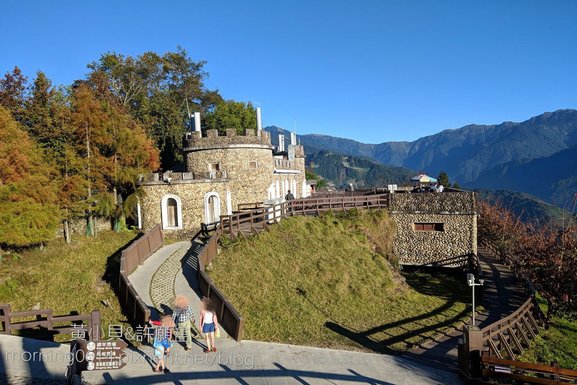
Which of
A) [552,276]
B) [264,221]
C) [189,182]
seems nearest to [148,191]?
[189,182]

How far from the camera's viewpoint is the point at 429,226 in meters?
26.7

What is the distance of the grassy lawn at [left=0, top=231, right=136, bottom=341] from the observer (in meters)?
14.6

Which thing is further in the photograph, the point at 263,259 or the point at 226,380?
the point at 263,259

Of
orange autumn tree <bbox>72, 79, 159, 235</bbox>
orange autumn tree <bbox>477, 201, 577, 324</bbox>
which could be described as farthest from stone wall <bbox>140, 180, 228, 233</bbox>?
orange autumn tree <bbox>477, 201, 577, 324</bbox>

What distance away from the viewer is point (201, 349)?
10938 millimetres

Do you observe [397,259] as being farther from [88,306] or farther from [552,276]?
[88,306]

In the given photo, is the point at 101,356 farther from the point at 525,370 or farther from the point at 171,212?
the point at 171,212

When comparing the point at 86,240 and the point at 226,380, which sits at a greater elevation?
the point at 86,240

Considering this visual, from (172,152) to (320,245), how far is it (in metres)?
21.7

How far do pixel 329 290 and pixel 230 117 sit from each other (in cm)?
2874

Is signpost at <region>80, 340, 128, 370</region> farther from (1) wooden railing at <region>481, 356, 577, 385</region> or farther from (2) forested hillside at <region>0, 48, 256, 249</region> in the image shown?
(2) forested hillside at <region>0, 48, 256, 249</region>

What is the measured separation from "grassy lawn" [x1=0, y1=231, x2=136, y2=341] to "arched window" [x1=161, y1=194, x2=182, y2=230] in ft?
8.74

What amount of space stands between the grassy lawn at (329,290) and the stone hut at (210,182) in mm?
3687

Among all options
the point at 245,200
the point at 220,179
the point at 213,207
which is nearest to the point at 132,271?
the point at 213,207
